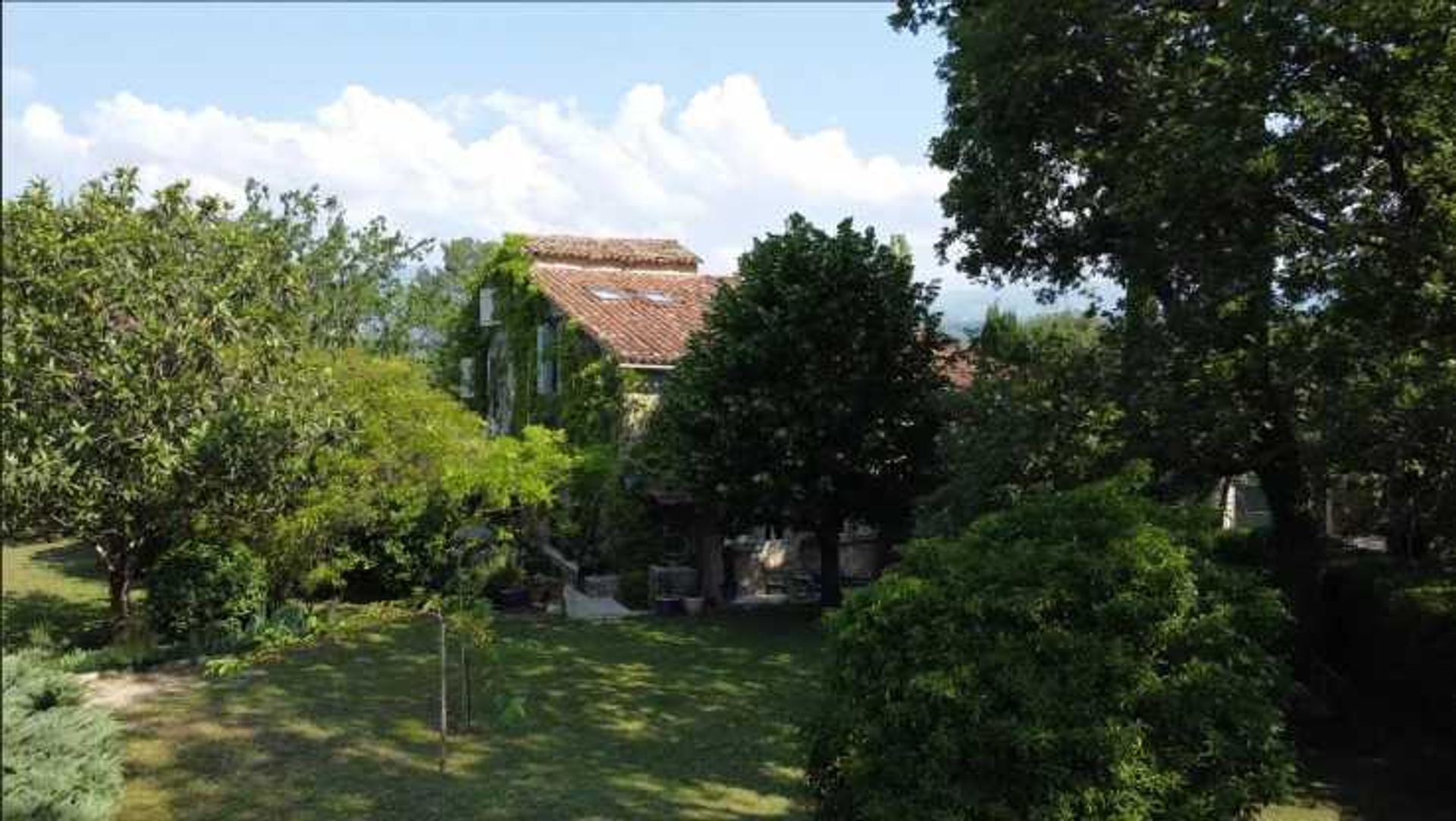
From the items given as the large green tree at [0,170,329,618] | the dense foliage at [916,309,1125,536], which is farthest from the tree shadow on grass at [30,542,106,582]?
the dense foliage at [916,309,1125,536]

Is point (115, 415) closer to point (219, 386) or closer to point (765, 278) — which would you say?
point (219, 386)

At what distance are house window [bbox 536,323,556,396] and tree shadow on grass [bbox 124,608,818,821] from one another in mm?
9845

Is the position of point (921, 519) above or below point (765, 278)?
below

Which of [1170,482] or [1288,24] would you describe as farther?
[1170,482]

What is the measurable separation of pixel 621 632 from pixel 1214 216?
11.7 meters

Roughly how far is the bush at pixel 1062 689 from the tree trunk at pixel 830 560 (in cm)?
1120

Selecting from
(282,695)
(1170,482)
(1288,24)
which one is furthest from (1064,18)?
(282,695)

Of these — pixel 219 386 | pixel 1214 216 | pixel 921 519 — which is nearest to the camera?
pixel 1214 216

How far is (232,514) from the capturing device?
1656 cm

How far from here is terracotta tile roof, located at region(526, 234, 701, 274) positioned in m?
28.7

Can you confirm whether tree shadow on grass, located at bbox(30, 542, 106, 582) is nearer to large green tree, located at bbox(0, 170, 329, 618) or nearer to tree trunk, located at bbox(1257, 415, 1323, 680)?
large green tree, located at bbox(0, 170, 329, 618)

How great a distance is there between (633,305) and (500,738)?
1506 centimetres

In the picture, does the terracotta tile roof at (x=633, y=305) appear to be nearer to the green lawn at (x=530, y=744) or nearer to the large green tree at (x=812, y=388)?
the large green tree at (x=812, y=388)

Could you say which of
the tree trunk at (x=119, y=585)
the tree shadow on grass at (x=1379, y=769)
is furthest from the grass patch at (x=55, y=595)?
the tree shadow on grass at (x=1379, y=769)
